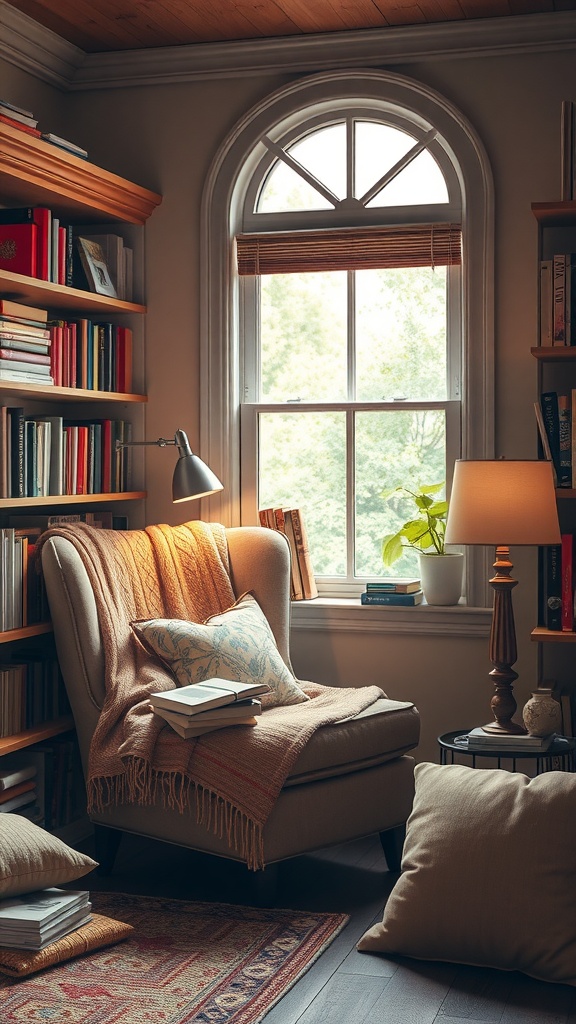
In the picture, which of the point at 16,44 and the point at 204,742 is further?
the point at 16,44

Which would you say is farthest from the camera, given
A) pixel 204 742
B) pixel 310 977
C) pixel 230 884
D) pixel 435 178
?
pixel 435 178

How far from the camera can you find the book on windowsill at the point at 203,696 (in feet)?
9.58

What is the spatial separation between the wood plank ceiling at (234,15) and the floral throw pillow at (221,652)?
1.96 meters

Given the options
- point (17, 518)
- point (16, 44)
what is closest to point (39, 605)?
point (17, 518)

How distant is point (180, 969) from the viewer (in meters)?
2.63

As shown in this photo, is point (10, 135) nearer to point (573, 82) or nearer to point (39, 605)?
point (39, 605)

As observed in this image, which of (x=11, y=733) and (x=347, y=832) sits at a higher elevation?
(x=11, y=733)

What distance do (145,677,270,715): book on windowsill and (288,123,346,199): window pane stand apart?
191 centimetres

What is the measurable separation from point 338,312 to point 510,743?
5.64 ft

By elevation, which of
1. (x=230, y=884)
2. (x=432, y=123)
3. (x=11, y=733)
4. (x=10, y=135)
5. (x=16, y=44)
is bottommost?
(x=230, y=884)

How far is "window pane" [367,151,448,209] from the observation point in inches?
154

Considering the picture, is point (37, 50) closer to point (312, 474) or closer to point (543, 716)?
point (312, 474)

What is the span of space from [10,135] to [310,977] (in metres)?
2.37

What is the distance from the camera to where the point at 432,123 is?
3783 millimetres
